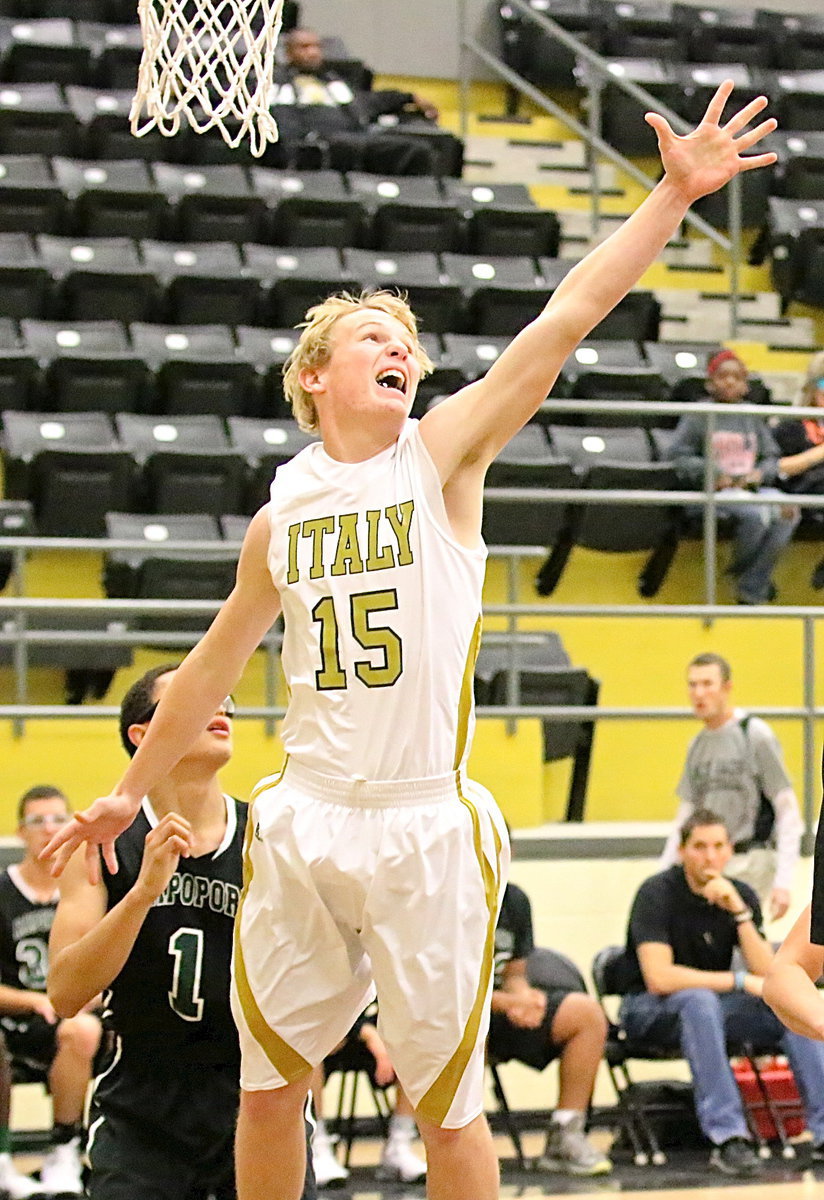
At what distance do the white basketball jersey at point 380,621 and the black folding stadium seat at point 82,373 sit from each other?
619 cm

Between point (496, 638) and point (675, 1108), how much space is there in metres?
2.09

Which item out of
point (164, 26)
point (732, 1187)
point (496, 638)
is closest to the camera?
point (164, 26)

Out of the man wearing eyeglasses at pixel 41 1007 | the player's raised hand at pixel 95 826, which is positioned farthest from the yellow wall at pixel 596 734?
the player's raised hand at pixel 95 826

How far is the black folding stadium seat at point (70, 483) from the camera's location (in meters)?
8.57

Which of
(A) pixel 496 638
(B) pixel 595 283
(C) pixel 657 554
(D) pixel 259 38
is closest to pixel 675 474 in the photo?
(C) pixel 657 554

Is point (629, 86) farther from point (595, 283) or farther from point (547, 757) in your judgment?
point (595, 283)

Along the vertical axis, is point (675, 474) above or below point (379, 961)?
above

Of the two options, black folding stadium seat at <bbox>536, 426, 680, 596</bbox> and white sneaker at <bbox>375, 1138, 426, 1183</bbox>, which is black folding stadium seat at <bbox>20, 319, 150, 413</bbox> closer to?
black folding stadium seat at <bbox>536, 426, 680, 596</bbox>

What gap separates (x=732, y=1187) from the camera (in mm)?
6094

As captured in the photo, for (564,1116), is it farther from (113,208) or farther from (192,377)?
(113,208)

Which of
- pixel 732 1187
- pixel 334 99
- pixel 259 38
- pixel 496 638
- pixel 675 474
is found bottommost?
pixel 732 1187

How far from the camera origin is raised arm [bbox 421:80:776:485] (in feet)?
10.2

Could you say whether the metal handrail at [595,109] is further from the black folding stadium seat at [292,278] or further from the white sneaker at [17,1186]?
the white sneaker at [17,1186]

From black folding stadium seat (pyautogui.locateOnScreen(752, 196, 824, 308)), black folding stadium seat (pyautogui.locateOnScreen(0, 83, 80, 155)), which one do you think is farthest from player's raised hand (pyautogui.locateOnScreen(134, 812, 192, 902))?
black folding stadium seat (pyautogui.locateOnScreen(752, 196, 824, 308))
